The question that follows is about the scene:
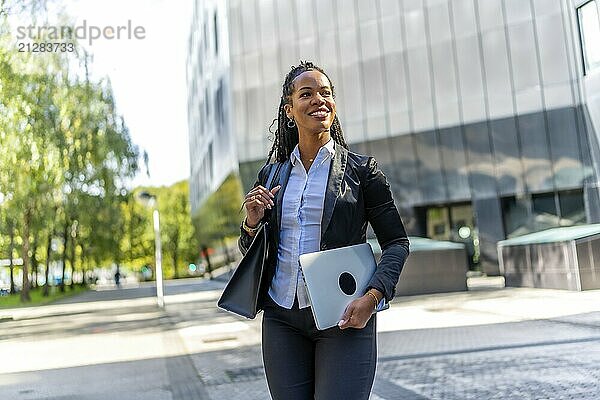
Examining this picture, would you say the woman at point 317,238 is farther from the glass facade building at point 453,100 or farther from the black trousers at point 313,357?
the glass facade building at point 453,100

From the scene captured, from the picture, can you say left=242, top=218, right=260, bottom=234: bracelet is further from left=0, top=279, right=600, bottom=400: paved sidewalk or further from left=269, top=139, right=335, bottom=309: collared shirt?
left=0, top=279, right=600, bottom=400: paved sidewalk

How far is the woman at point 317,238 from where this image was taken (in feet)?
7.02

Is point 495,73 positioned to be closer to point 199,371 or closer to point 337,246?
point 199,371

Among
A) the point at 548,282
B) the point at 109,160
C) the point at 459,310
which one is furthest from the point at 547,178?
the point at 109,160

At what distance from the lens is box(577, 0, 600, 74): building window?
20.3 m

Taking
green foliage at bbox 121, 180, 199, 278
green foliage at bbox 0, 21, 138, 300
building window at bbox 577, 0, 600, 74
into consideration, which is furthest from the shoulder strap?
green foliage at bbox 121, 180, 199, 278

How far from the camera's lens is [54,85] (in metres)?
21.0

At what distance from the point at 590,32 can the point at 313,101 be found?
2097 cm

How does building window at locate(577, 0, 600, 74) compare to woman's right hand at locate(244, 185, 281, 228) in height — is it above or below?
above

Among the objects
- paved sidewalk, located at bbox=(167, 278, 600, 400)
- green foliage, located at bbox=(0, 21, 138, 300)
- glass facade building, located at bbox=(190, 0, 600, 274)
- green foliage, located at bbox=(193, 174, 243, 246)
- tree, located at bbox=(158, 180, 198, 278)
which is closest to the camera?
paved sidewalk, located at bbox=(167, 278, 600, 400)

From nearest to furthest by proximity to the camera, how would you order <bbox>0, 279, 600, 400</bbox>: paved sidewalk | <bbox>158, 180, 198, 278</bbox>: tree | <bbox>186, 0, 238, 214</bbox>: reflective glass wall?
1. <bbox>0, 279, 600, 400</bbox>: paved sidewalk
2. <bbox>186, 0, 238, 214</bbox>: reflective glass wall
3. <bbox>158, 180, 198, 278</bbox>: tree

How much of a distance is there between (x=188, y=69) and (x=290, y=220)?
2200 inches

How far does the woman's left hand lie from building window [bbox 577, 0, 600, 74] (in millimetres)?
20538

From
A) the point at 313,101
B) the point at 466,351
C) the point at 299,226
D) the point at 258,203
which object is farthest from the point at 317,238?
the point at 466,351
